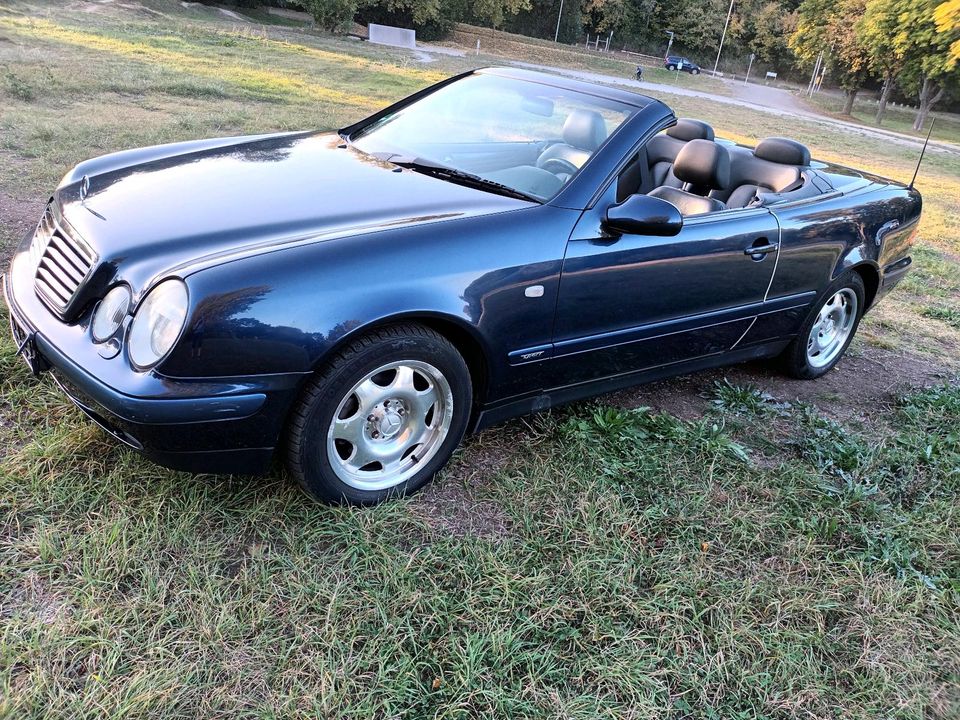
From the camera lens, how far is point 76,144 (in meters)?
6.48

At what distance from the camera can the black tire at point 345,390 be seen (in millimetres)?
2209

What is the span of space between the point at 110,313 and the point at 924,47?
34.5 meters

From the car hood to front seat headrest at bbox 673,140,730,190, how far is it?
1133mm

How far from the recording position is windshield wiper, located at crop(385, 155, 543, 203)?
2.80 metres

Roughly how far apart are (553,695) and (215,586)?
1.01m

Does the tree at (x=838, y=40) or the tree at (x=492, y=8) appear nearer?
the tree at (x=838, y=40)

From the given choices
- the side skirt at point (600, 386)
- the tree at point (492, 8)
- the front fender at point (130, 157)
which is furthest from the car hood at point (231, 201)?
the tree at point (492, 8)

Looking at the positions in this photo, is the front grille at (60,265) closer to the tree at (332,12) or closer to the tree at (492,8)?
the tree at (332,12)

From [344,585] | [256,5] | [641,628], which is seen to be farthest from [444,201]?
[256,5]

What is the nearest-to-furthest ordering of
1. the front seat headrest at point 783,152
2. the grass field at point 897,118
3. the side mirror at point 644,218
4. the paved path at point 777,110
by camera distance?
the side mirror at point 644,218, the front seat headrest at point 783,152, the paved path at point 777,110, the grass field at point 897,118

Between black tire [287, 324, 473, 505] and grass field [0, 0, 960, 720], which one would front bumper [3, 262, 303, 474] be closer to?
black tire [287, 324, 473, 505]

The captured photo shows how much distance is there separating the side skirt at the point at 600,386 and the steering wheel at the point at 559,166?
2.85ft

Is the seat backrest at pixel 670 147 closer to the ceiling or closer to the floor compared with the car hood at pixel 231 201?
closer to the ceiling

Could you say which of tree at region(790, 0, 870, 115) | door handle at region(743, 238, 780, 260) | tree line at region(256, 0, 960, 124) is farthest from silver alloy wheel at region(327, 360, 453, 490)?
tree at region(790, 0, 870, 115)
